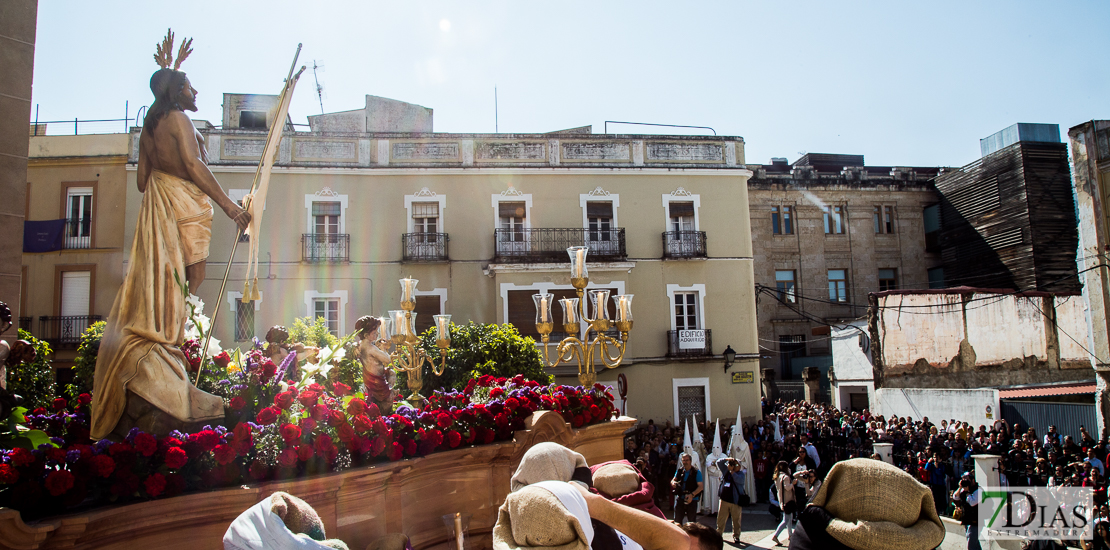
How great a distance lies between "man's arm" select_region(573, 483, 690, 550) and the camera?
2625mm

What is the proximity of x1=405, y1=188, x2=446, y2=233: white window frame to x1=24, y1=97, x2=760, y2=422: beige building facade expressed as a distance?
1.7 inches

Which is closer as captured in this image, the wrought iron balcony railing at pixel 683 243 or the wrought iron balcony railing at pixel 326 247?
the wrought iron balcony railing at pixel 326 247

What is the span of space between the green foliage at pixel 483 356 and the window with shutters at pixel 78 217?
12020 millimetres

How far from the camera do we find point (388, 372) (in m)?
8.33

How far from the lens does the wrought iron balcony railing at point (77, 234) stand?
21375 mm

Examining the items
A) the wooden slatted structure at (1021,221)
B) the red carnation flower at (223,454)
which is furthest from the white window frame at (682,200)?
the red carnation flower at (223,454)

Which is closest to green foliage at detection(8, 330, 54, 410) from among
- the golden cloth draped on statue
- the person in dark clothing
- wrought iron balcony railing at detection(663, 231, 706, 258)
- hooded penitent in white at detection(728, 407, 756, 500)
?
the golden cloth draped on statue

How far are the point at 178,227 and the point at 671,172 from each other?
19.0 metres

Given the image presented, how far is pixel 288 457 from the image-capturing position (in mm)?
4496

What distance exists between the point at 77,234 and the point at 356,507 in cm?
2120

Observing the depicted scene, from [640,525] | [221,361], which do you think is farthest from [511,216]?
[640,525]

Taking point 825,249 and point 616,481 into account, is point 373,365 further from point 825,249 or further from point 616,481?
point 825,249

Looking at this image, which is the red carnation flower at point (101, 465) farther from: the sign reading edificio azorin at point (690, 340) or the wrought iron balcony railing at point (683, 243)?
the wrought iron balcony railing at point (683, 243)

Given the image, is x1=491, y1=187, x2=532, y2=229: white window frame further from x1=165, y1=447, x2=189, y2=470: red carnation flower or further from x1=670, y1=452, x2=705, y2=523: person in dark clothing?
x1=165, y1=447, x2=189, y2=470: red carnation flower
